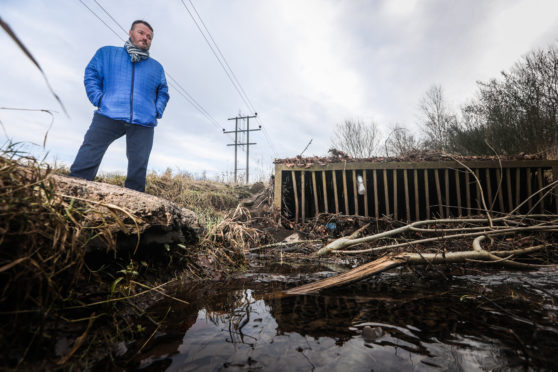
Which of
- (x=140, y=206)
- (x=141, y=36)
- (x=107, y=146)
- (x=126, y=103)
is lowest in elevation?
(x=140, y=206)

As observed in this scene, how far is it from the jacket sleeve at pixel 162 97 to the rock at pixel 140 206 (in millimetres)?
2046

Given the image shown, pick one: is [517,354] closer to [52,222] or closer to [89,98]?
[52,222]

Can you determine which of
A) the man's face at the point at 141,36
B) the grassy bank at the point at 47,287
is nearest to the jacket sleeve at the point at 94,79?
the man's face at the point at 141,36

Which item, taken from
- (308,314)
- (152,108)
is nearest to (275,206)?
(152,108)

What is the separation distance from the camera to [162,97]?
138 inches

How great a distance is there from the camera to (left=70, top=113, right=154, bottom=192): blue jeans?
2.93m

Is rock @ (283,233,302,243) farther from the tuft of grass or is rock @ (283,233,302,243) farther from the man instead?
the man

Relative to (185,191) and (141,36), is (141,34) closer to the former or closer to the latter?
(141,36)

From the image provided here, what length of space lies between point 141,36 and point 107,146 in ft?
4.97

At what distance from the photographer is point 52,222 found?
0.88 metres

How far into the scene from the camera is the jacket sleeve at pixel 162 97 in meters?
3.45

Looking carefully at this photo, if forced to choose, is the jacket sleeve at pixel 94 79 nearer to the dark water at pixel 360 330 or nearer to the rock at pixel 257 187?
the dark water at pixel 360 330

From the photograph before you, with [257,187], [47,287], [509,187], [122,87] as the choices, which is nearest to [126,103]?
[122,87]

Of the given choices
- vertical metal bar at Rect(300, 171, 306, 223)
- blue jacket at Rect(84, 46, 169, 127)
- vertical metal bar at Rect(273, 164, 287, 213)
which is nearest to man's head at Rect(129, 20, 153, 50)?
blue jacket at Rect(84, 46, 169, 127)
